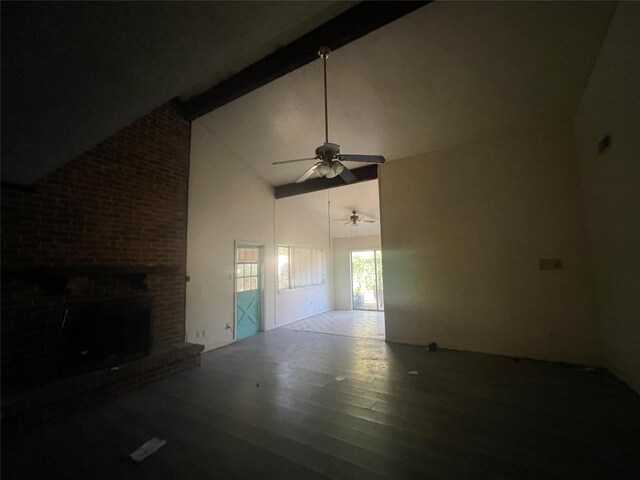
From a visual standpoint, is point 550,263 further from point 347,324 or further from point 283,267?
point 283,267

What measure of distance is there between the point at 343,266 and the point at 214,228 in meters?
4.86

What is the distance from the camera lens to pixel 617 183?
2645mm

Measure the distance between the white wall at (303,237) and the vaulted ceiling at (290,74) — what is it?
3.27 feet

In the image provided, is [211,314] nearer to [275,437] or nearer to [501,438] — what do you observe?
[275,437]

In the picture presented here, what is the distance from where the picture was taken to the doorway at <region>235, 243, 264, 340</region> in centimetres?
513

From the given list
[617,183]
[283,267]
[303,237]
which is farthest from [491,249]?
[303,237]

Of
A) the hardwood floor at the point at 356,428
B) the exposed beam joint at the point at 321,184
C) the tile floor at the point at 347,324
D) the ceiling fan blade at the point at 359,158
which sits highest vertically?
the exposed beam joint at the point at 321,184

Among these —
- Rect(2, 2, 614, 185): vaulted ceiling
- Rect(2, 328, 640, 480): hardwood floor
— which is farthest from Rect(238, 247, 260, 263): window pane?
Rect(2, 328, 640, 480): hardwood floor

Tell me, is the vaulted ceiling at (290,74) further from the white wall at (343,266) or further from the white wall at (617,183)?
the white wall at (343,266)

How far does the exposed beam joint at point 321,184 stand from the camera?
16.7ft

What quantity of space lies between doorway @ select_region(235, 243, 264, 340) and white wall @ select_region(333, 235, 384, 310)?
11.2 feet

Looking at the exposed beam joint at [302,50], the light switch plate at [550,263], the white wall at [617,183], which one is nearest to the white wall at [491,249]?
the light switch plate at [550,263]

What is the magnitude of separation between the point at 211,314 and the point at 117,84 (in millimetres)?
3867

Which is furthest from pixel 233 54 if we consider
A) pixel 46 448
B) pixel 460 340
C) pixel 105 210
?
pixel 460 340
